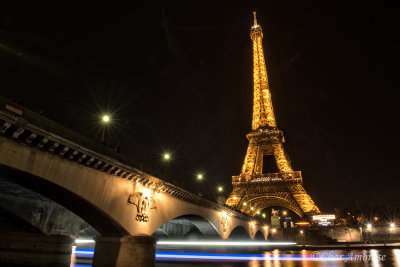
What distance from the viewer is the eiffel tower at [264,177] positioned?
68500 mm

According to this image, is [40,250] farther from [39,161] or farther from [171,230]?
[171,230]

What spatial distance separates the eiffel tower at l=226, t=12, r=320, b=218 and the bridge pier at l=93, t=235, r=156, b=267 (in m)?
51.9

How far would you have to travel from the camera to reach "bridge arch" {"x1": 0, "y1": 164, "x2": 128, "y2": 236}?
11.5m

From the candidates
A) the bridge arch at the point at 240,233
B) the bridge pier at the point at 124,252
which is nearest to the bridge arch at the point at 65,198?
the bridge pier at the point at 124,252

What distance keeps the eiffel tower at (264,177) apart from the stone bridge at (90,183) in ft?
167

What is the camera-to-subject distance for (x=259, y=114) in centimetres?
8300

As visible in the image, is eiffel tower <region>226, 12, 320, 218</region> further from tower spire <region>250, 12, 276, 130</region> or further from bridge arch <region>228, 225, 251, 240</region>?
bridge arch <region>228, 225, 251, 240</region>

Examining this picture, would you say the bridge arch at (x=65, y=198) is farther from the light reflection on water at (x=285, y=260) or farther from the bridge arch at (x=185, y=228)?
the bridge arch at (x=185, y=228)

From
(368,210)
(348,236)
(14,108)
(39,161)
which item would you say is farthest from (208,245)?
(368,210)

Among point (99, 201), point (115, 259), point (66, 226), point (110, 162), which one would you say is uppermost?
point (110, 162)

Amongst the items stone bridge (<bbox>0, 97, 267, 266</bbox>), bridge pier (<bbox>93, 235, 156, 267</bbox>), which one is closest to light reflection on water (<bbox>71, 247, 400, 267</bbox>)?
bridge pier (<bbox>93, 235, 156, 267</bbox>)

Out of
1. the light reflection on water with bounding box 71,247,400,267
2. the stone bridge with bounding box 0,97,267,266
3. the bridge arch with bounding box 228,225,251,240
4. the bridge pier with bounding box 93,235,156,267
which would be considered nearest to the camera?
the stone bridge with bounding box 0,97,267,266

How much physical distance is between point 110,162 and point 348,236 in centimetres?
7465

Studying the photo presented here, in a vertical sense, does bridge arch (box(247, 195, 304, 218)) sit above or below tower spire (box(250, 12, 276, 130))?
below
